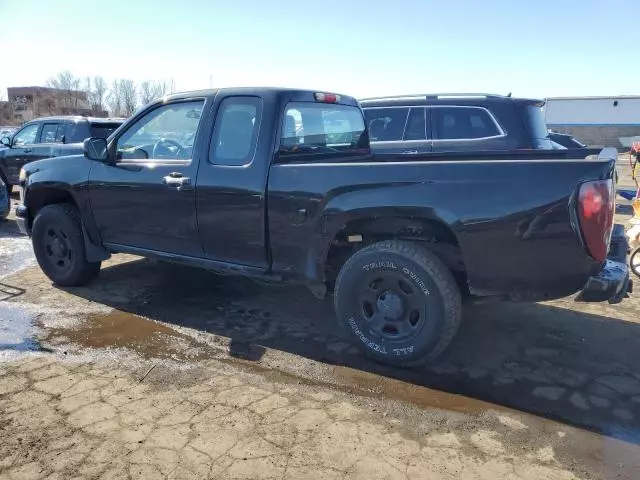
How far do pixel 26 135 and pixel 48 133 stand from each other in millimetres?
872

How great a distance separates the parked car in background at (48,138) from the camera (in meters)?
9.39

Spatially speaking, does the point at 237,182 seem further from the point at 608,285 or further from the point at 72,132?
the point at 72,132

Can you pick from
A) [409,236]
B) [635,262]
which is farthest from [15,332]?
[635,262]

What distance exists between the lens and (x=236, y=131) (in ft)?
13.4

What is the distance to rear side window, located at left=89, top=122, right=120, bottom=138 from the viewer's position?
945 centimetres

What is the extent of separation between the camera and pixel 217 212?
402 centimetres

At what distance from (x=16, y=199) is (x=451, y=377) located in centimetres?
1179

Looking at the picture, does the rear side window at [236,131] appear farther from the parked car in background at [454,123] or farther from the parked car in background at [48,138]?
the parked car in background at [48,138]

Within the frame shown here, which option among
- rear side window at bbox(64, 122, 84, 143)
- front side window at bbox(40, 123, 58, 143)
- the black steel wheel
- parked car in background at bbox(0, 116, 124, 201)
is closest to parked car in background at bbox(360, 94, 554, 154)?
the black steel wheel

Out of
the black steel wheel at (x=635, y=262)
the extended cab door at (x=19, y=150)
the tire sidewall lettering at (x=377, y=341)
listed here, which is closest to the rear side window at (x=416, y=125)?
the black steel wheel at (x=635, y=262)

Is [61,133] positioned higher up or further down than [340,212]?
higher up

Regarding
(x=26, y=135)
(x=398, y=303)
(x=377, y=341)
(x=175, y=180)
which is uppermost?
(x=26, y=135)

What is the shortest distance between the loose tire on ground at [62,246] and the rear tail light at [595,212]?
441 cm

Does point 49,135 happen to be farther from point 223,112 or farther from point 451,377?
point 451,377
